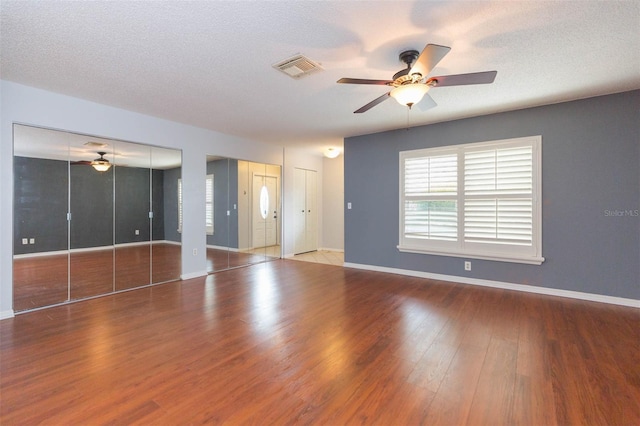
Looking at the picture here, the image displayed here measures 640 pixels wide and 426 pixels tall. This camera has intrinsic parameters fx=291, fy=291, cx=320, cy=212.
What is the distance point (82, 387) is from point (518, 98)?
5.23 metres

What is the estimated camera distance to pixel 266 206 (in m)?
6.61

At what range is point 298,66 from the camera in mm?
2809

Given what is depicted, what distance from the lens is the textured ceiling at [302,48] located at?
80.7 inches

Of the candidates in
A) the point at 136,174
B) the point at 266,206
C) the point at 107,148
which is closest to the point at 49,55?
the point at 107,148

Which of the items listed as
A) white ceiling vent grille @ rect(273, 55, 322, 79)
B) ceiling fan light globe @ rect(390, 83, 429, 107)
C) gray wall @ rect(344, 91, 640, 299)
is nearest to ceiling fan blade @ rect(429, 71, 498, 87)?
ceiling fan light globe @ rect(390, 83, 429, 107)

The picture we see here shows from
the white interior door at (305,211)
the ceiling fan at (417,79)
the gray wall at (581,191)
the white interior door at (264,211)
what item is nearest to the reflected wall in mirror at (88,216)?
the white interior door at (264,211)

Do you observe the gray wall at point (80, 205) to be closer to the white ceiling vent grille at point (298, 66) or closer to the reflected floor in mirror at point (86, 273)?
the reflected floor in mirror at point (86, 273)

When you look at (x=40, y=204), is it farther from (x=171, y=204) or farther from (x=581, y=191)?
(x=581, y=191)

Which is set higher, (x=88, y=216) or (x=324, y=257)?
(x=88, y=216)

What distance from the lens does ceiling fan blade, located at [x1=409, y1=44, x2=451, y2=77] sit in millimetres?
2003

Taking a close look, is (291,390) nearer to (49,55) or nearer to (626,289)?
(49,55)

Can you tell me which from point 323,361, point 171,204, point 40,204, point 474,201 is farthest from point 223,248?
point 474,201

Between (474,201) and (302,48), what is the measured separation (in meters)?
3.40

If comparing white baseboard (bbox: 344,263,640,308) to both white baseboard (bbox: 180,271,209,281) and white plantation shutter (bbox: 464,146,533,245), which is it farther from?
white baseboard (bbox: 180,271,209,281)
